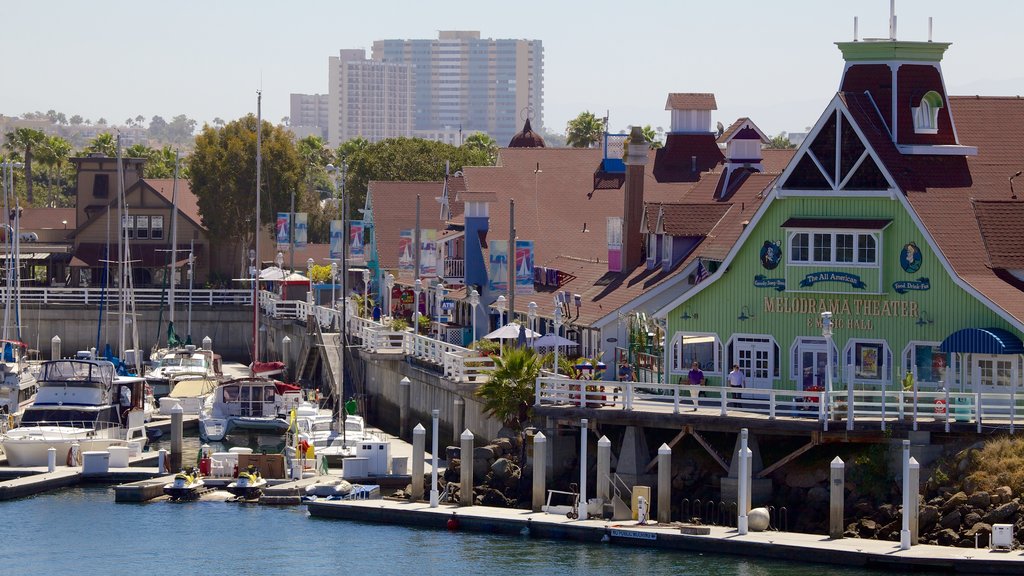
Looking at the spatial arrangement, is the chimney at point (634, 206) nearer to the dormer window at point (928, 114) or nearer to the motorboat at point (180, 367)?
the dormer window at point (928, 114)

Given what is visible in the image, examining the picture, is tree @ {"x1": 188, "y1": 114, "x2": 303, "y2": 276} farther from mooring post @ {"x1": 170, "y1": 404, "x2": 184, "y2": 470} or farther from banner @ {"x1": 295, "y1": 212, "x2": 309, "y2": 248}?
mooring post @ {"x1": 170, "y1": 404, "x2": 184, "y2": 470}

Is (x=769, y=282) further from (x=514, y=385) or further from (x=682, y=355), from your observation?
(x=514, y=385)

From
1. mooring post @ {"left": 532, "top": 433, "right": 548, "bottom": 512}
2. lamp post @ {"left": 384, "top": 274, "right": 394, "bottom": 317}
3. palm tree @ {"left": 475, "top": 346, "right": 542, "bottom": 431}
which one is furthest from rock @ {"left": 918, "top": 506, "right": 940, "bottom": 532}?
lamp post @ {"left": 384, "top": 274, "right": 394, "bottom": 317}

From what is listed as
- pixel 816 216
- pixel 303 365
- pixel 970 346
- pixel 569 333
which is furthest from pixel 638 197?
pixel 303 365

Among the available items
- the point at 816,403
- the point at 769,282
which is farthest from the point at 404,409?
the point at 816,403

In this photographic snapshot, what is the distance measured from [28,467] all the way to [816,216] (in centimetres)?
2470

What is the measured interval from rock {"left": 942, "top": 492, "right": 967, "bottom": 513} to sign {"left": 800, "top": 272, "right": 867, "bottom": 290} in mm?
8645

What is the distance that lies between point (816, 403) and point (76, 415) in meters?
26.4

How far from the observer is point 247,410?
66000 millimetres

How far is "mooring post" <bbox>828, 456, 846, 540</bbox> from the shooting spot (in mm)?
41125

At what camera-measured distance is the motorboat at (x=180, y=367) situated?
3068 inches

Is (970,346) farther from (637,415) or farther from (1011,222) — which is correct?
(637,415)

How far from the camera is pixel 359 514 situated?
156 ft

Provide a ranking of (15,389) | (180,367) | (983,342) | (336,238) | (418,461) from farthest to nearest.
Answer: (336,238)
(180,367)
(15,389)
(418,461)
(983,342)
